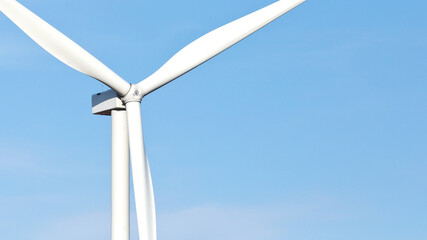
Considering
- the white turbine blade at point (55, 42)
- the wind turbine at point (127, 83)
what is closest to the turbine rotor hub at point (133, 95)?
the wind turbine at point (127, 83)

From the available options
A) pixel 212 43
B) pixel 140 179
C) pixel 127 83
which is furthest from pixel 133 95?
pixel 212 43

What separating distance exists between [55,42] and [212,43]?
7278mm

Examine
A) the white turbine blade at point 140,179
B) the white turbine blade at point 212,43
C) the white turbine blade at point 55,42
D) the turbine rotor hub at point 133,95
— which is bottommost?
the white turbine blade at point 140,179

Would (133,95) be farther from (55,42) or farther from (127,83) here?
(55,42)

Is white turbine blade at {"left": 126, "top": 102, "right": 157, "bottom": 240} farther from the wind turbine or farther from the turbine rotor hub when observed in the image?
the turbine rotor hub

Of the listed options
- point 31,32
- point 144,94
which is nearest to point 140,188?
point 144,94

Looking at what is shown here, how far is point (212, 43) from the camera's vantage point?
43594mm

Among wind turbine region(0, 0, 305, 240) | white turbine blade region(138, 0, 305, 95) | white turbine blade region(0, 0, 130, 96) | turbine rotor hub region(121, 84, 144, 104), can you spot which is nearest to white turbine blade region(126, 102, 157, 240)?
wind turbine region(0, 0, 305, 240)

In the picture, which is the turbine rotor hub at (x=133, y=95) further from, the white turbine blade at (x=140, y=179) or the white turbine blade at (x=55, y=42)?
the white turbine blade at (x=55, y=42)

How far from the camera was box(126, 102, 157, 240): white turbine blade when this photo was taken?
128 feet

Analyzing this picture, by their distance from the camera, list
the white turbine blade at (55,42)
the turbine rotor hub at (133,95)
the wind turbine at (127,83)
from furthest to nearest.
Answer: the turbine rotor hub at (133,95), the wind turbine at (127,83), the white turbine blade at (55,42)

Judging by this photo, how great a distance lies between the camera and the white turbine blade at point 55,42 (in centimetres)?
3806

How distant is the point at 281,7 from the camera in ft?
A: 147

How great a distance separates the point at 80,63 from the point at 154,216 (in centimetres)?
598
